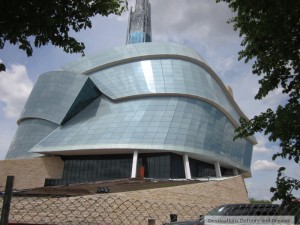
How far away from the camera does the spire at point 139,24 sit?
107312 millimetres

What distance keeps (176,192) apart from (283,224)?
1010 inches

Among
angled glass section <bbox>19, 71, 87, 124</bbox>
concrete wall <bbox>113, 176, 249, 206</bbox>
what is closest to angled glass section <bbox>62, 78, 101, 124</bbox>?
angled glass section <bbox>19, 71, 87, 124</bbox>

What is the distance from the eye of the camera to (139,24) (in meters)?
109

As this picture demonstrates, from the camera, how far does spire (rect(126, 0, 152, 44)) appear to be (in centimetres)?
10731

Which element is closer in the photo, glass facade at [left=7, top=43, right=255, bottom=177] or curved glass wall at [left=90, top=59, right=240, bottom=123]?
glass facade at [left=7, top=43, right=255, bottom=177]

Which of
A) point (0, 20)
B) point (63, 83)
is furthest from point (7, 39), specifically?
point (63, 83)

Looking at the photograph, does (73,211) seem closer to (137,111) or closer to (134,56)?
(137,111)

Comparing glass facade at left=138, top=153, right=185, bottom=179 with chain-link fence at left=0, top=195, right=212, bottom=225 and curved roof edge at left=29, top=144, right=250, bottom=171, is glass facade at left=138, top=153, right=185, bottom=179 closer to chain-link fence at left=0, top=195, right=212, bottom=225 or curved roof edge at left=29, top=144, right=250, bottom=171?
curved roof edge at left=29, top=144, right=250, bottom=171

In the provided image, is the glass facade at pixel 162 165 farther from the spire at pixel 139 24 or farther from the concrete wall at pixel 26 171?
the spire at pixel 139 24

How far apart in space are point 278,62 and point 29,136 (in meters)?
55.2

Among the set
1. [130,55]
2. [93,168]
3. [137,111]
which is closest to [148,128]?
[137,111]

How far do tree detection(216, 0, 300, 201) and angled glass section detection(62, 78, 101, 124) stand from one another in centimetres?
5227

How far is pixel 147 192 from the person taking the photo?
27594mm

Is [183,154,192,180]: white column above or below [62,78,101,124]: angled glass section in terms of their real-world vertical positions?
below
